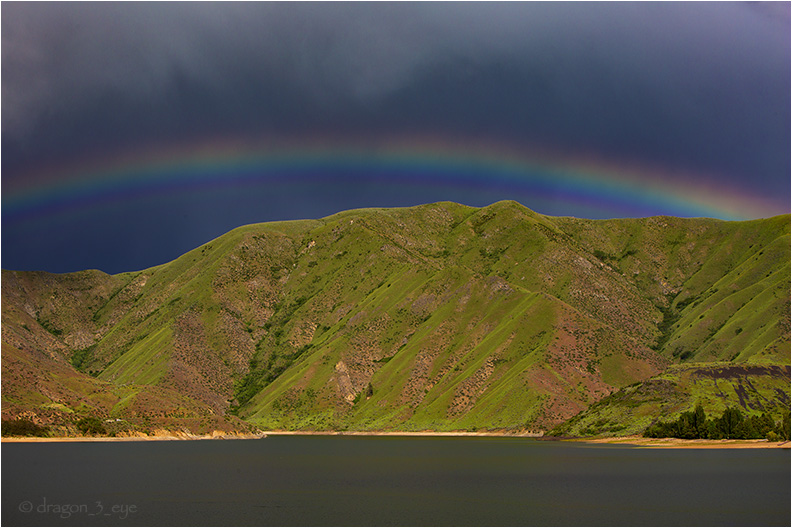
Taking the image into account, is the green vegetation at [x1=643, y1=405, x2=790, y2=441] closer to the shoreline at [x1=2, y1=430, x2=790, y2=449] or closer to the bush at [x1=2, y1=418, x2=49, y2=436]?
the shoreline at [x1=2, y1=430, x2=790, y2=449]

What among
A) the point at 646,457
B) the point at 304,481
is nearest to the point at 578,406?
the point at 646,457

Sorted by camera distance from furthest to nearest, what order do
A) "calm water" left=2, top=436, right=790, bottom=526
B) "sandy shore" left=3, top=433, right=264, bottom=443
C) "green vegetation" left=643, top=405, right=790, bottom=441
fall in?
"sandy shore" left=3, top=433, right=264, bottom=443 < "green vegetation" left=643, top=405, right=790, bottom=441 < "calm water" left=2, top=436, right=790, bottom=526

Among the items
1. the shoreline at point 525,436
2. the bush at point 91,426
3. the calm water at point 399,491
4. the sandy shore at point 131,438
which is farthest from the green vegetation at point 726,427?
the bush at point 91,426

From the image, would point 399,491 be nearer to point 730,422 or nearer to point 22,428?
point 730,422

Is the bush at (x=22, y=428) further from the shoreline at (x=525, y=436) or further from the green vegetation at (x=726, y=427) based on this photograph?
the green vegetation at (x=726, y=427)

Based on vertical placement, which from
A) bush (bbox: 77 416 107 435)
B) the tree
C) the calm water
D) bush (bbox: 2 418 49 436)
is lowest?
bush (bbox: 77 416 107 435)

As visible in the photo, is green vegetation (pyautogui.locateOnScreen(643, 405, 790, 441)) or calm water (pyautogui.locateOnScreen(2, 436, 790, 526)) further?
green vegetation (pyautogui.locateOnScreen(643, 405, 790, 441))

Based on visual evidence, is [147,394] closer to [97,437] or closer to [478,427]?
[97,437]

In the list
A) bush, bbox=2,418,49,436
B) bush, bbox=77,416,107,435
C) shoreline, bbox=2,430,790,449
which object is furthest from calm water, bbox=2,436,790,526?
bush, bbox=77,416,107,435

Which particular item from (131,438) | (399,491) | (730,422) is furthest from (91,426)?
(730,422)
